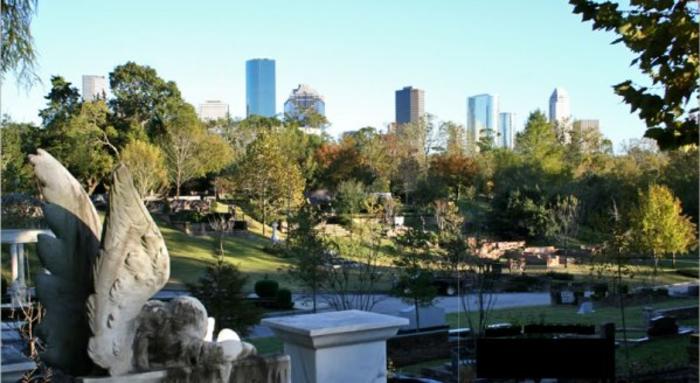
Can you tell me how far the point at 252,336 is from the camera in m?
18.2

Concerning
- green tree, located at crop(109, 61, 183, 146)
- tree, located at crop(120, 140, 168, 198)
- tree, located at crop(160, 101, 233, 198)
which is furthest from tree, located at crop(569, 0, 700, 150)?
green tree, located at crop(109, 61, 183, 146)

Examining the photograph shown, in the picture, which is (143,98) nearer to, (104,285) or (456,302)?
(456,302)

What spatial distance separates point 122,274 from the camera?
3.07 m

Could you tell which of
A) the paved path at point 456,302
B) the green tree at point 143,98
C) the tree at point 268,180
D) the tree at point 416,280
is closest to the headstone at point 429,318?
the tree at point 416,280

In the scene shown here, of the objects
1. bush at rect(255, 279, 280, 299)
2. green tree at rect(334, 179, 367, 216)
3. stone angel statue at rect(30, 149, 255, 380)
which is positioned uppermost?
green tree at rect(334, 179, 367, 216)

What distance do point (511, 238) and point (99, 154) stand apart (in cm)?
2495

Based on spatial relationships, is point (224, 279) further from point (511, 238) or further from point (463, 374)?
point (511, 238)

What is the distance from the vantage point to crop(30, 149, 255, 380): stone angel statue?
304 cm

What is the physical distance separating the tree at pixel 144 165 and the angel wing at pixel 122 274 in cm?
3547

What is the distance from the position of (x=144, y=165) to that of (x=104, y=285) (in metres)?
38.0

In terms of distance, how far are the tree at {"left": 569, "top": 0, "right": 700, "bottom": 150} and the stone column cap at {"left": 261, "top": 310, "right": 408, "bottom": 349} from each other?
2.34 meters

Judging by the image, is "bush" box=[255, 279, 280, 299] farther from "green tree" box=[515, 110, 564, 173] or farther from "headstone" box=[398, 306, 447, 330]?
"green tree" box=[515, 110, 564, 173]

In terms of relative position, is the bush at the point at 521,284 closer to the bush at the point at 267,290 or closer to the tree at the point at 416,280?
the tree at the point at 416,280

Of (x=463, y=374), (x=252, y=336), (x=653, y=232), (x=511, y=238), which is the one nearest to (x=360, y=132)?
(x=511, y=238)
